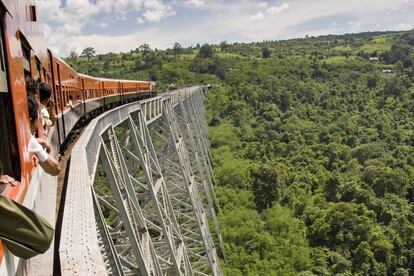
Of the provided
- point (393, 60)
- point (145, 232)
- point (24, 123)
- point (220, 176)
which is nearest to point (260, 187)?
point (220, 176)

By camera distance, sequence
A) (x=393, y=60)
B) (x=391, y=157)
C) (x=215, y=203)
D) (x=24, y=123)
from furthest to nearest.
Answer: (x=393, y=60)
(x=391, y=157)
(x=215, y=203)
(x=24, y=123)

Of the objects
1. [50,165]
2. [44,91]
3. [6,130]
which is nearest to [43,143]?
[50,165]

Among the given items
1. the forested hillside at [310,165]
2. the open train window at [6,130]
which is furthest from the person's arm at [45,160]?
the forested hillside at [310,165]

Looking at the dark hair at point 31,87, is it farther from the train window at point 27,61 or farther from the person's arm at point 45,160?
the person's arm at point 45,160

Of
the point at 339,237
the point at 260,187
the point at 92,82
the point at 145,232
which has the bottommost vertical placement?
the point at 339,237

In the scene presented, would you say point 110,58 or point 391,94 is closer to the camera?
point 391,94

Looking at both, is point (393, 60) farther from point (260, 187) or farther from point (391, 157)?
point (260, 187)
